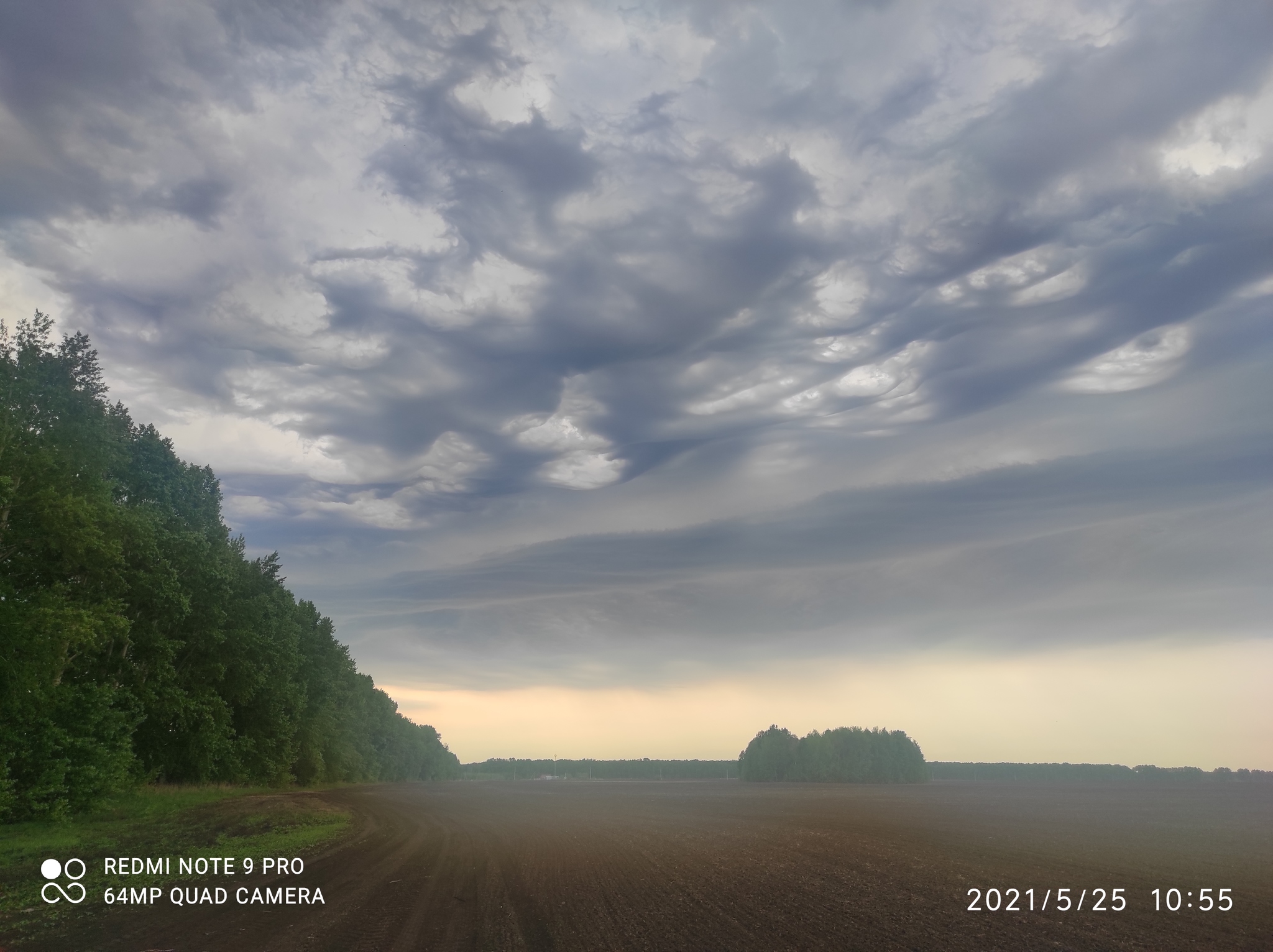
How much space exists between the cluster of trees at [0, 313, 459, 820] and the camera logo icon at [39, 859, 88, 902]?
6817mm

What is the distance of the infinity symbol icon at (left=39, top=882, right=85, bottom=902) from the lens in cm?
1609

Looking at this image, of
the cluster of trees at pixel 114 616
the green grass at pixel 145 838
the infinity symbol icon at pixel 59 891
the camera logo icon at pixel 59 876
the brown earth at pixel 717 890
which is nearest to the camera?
the brown earth at pixel 717 890

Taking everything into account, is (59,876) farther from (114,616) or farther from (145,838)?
(114,616)

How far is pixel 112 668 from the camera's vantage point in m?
39.6

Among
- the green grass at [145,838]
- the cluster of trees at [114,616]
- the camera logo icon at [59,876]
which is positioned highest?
the cluster of trees at [114,616]

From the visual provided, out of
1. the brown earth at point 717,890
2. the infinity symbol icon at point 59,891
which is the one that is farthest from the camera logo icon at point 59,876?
the brown earth at point 717,890

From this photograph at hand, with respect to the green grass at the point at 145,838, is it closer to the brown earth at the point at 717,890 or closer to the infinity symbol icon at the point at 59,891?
the infinity symbol icon at the point at 59,891

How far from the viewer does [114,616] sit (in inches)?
1209

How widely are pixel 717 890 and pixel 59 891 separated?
15591 mm

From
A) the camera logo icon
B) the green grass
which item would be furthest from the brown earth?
the green grass

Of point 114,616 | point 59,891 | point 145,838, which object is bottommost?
point 145,838

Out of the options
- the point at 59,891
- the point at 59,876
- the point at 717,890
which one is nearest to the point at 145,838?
the point at 59,876

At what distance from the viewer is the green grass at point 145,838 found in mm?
15688

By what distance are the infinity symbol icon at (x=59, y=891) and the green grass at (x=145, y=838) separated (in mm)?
154
